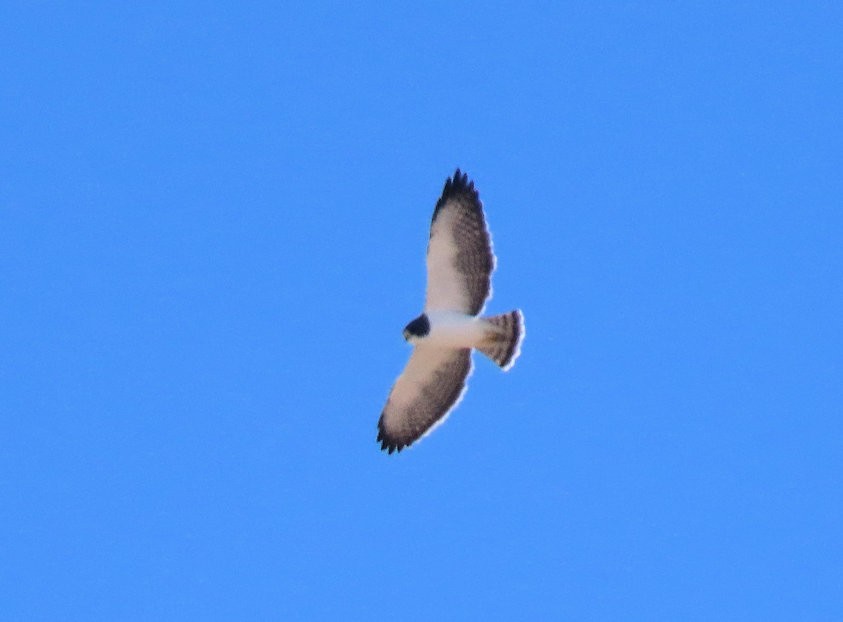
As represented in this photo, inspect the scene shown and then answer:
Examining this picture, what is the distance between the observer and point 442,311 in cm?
1630

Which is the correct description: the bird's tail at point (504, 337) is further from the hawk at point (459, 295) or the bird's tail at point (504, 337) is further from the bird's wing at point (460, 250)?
the bird's wing at point (460, 250)

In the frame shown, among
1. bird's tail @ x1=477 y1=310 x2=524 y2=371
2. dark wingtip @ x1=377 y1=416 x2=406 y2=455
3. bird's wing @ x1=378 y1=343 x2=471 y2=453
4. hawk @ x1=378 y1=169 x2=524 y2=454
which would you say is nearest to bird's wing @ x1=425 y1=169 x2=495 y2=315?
hawk @ x1=378 y1=169 x2=524 y2=454

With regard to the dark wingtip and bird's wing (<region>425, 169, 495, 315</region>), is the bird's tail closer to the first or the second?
bird's wing (<region>425, 169, 495, 315</region>)

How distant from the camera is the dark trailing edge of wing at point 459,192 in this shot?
1611 cm

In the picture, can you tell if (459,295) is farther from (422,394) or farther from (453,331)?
(422,394)

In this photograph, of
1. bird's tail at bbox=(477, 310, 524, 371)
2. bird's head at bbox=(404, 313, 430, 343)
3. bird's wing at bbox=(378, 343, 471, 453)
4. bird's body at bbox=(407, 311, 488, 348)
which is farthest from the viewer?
bird's wing at bbox=(378, 343, 471, 453)

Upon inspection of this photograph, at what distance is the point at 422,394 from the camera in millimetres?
16828

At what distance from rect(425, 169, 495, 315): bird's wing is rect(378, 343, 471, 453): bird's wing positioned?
498 mm

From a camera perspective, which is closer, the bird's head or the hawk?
the hawk

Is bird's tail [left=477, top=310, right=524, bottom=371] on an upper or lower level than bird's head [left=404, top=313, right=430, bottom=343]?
lower

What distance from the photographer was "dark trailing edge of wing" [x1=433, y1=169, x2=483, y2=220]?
16.1 meters

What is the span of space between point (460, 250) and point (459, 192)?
1.51 ft

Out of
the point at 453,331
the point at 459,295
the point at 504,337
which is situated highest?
the point at 459,295

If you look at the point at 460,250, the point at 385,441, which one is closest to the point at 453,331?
the point at 460,250
